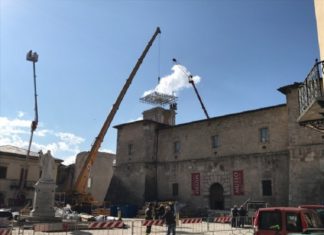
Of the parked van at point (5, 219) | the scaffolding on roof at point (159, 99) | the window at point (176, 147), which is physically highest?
the scaffolding on roof at point (159, 99)

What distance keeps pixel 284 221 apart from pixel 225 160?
66.7 ft

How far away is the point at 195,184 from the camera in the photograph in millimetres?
31266

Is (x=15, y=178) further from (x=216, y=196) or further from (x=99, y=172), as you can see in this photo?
(x=216, y=196)

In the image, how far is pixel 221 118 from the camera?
1209 inches

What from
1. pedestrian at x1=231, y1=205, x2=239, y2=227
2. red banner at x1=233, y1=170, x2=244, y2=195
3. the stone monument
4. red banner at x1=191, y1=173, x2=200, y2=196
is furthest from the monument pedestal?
red banner at x1=233, y1=170, x2=244, y2=195

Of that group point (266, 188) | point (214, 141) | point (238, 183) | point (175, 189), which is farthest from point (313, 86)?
point (175, 189)

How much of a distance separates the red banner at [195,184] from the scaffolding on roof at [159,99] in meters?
22.6

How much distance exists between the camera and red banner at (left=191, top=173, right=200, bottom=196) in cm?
3097

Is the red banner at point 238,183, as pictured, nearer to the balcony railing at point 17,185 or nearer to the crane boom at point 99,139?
the crane boom at point 99,139

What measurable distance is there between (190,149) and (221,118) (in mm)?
4623

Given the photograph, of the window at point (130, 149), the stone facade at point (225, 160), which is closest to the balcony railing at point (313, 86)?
the stone facade at point (225, 160)

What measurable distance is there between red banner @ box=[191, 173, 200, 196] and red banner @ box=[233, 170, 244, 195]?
13.1ft

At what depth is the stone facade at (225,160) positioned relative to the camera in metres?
23.6

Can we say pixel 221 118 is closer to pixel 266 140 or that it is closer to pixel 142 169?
pixel 266 140
